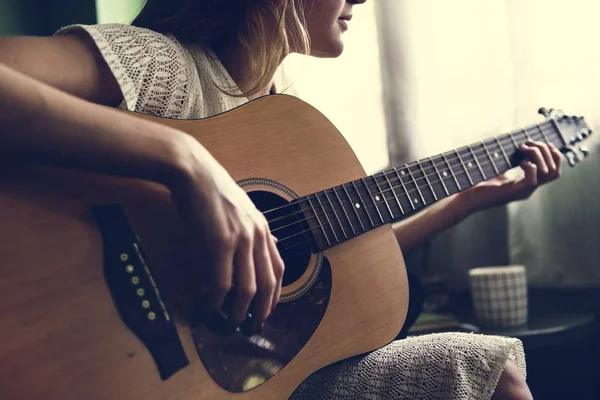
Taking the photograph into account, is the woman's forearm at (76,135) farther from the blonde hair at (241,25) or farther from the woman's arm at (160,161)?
the blonde hair at (241,25)

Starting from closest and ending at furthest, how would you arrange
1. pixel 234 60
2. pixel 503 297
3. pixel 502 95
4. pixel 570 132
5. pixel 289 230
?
pixel 289 230 → pixel 234 60 → pixel 570 132 → pixel 503 297 → pixel 502 95

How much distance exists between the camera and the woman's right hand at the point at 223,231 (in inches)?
24.2

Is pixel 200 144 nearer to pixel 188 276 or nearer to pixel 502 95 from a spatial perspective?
pixel 188 276

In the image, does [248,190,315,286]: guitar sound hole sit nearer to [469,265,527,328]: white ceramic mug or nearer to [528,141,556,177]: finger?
[528,141,556,177]: finger

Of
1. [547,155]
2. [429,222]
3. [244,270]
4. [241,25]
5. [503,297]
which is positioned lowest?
[503,297]

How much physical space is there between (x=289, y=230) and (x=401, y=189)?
24cm

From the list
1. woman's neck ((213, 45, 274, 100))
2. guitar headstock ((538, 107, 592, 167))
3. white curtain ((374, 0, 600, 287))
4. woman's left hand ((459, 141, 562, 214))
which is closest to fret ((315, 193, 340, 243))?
woman's neck ((213, 45, 274, 100))

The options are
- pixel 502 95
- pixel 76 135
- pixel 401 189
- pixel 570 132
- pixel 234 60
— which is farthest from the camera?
pixel 502 95

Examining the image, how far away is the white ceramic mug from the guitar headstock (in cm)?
29

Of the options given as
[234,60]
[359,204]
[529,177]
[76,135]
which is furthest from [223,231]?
[529,177]

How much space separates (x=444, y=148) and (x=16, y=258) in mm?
1265

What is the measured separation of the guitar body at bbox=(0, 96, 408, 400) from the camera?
56cm

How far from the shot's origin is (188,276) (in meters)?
0.65

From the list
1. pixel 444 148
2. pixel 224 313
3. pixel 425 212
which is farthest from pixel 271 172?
pixel 444 148
